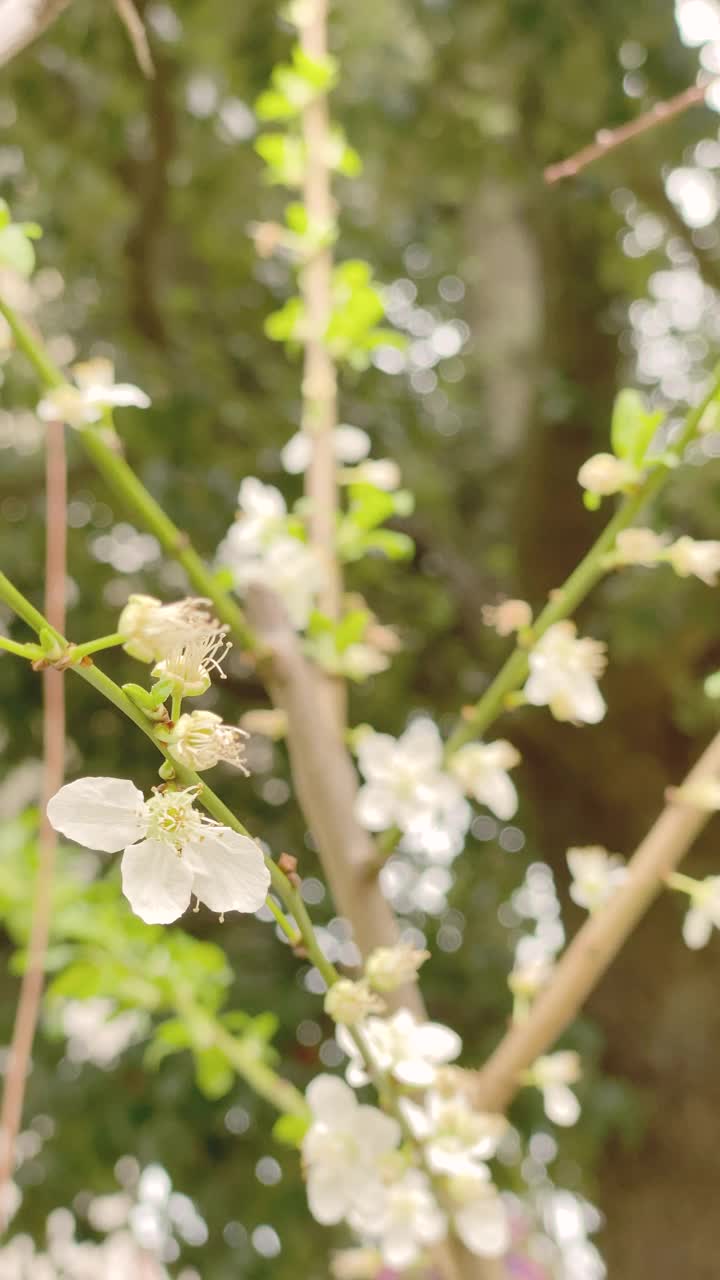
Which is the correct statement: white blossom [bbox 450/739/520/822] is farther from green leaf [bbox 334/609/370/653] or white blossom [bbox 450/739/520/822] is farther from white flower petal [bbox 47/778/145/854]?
white flower petal [bbox 47/778/145/854]

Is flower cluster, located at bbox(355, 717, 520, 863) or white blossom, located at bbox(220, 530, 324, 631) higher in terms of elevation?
white blossom, located at bbox(220, 530, 324, 631)

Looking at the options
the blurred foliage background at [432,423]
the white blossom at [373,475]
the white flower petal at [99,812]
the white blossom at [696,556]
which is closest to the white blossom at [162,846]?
the white flower petal at [99,812]

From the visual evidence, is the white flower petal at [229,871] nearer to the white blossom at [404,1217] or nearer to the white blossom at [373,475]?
the white blossom at [404,1217]

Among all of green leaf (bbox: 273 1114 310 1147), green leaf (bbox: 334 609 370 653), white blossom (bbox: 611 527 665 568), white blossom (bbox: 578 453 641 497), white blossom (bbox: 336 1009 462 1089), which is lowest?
green leaf (bbox: 273 1114 310 1147)

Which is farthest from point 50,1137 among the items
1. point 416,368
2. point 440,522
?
point 416,368

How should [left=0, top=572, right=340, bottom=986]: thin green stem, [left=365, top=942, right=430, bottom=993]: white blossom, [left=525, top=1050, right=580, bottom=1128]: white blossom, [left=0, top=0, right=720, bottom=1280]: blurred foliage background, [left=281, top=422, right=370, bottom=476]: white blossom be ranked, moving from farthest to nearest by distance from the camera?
[left=0, top=0, right=720, bottom=1280]: blurred foliage background, [left=281, top=422, right=370, bottom=476]: white blossom, [left=525, top=1050, right=580, bottom=1128]: white blossom, [left=365, top=942, right=430, bottom=993]: white blossom, [left=0, top=572, right=340, bottom=986]: thin green stem

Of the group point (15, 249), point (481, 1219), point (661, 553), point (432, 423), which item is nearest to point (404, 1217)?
point (481, 1219)

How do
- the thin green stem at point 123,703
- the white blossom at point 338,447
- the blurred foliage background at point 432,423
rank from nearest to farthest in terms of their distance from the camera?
the thin green stem at point 123,703 < the white blossom at point 338,447 < the blurred foliage background at point 432,423

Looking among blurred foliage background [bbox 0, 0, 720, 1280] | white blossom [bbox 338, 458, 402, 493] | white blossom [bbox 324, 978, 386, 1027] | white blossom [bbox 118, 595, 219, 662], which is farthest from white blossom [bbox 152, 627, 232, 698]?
blurred foliage background [bbox 0, 0, 720, 1280]
